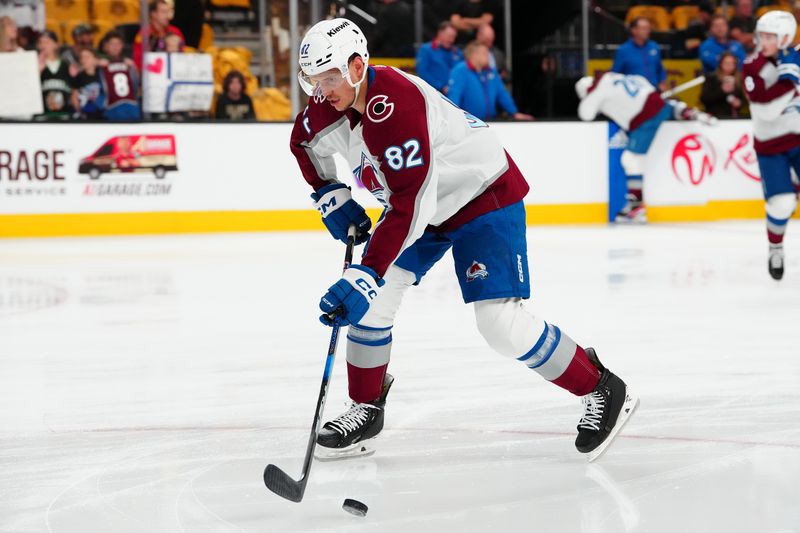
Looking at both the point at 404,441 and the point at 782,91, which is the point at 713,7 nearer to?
the point at 782,91

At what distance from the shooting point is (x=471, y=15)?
33.6 feet

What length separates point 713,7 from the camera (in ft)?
37.1

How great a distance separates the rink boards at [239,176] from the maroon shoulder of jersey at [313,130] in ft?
19.1

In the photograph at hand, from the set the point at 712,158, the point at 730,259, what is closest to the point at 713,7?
the point at 712,158

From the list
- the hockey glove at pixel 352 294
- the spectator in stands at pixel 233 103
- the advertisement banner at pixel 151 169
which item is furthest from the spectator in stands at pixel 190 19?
the hockey glove at pixel 352 294

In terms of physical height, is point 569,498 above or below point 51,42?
below

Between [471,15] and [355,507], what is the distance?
334 inches

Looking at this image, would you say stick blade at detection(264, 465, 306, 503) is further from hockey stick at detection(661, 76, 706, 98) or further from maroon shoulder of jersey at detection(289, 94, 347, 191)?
hockey stick at detection(661, 76, 706, 98)

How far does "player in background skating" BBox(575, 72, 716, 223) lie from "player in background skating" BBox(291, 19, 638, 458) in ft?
22.5

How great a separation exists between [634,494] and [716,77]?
27.7ft

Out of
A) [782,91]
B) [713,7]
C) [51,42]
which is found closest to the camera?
[782,91]

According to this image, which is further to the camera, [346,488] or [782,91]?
[782,91]

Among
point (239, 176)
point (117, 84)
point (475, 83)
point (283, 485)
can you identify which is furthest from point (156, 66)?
point (283, 485)

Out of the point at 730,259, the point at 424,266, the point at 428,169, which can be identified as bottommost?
the point at 730,259
